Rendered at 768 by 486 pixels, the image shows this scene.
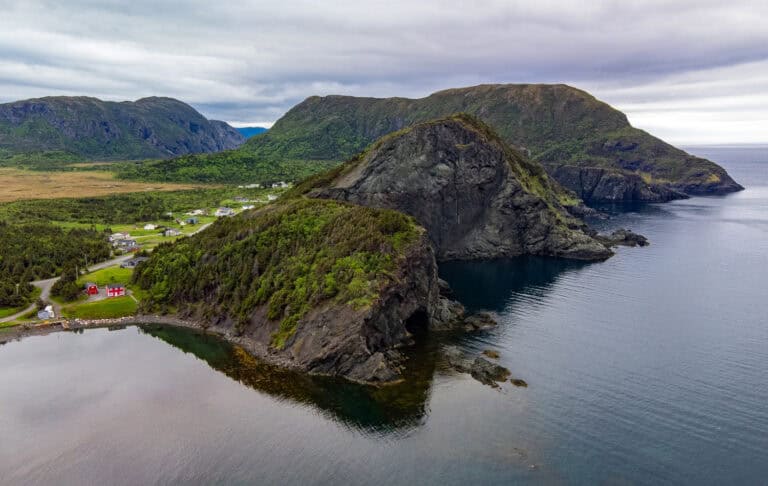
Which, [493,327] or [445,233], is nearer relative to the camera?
[493,327]

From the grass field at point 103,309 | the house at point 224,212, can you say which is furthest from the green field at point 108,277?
the house at point 224,212

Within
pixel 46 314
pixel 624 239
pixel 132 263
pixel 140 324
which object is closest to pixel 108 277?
pixel 132 263

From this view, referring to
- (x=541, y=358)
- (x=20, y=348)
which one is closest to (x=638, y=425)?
(x=541, y=358)

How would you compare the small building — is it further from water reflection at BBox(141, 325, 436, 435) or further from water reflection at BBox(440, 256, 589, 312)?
water reflection at BBox(440, 256, 589, 312)

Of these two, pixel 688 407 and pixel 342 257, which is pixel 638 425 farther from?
pixel 342 257

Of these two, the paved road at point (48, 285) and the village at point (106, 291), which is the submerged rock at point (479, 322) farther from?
the paved road at point (48, 285)

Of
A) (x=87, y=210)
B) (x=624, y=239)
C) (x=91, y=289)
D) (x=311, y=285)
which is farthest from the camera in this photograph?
(x=87, y=210)

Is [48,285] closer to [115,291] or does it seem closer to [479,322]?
[115,291]
